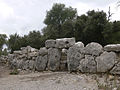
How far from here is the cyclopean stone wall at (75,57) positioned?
278 inches

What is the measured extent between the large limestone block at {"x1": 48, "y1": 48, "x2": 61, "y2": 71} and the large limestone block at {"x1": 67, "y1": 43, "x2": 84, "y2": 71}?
803 millimetres

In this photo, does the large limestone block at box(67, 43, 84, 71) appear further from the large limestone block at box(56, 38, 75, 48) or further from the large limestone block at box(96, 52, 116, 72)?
the large limestone block at box(96, 52, 116, 72)

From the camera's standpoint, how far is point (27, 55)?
11711 millimetres

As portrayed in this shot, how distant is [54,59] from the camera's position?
9.11m

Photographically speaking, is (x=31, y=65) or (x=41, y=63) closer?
(x=41, y=63)

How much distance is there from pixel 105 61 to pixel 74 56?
1.47 meters

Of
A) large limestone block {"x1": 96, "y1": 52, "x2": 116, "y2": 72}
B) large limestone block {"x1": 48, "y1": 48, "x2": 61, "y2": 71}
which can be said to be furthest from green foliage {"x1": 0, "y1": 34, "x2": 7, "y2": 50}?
large limestone block {"x1": 96, "y1": 52, "x2": 116, "y2": 72}

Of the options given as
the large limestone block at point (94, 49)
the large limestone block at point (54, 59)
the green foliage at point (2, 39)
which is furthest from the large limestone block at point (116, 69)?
the green foliage at point (2, 39)

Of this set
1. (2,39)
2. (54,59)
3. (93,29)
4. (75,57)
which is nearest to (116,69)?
(75,57)

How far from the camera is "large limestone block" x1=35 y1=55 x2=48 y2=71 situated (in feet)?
31.7

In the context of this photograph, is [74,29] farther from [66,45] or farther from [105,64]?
[105,64]

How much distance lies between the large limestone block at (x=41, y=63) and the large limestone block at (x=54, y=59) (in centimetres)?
39

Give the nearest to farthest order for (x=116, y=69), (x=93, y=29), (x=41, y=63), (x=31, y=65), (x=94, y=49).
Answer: (x=116, y=69) → (x=94, y=49) → (x=41, y=63) → (x=31, y=65) → (x=93, y=29)

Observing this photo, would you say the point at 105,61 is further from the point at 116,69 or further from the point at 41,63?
the point at 41,63
